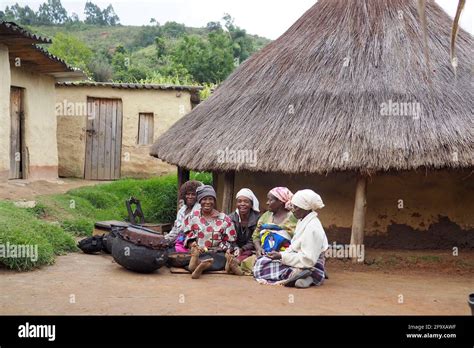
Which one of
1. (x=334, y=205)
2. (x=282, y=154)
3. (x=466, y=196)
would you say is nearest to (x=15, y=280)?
(x=282, y=154)

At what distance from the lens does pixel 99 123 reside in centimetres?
1623

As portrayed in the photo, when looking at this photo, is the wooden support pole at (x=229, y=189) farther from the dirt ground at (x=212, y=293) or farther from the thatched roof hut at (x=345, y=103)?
the dirt ground at (x=212, y=293)

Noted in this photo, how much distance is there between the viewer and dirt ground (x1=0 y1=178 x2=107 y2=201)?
1041 cm

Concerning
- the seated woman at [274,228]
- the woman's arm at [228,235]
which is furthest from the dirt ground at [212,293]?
the woman's arm at [228,235]

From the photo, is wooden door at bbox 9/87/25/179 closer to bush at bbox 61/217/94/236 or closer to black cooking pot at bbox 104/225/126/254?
bush at bbox 61/217/94/236

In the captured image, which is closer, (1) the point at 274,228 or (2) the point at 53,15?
(1) the point at 274,228

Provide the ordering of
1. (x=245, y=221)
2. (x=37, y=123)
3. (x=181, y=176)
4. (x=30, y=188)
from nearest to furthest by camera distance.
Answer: (x=245, y=221), (x=181, y=176), (x=30, y=188), (x=37, y=123)

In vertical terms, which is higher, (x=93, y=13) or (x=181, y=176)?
(x=93, y=13)

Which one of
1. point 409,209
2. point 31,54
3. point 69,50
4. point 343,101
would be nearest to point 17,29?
point 31,54

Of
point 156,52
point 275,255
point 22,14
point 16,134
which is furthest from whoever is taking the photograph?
point 22,14

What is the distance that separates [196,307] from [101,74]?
73.1ft

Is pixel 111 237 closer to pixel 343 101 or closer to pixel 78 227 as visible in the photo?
pixel 78 227

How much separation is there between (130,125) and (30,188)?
474 centimetres

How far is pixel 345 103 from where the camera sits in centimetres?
813
